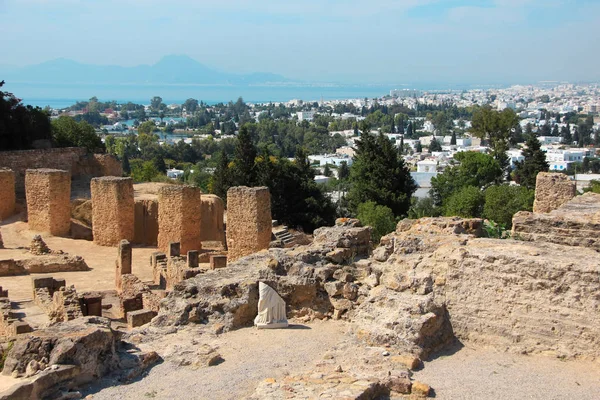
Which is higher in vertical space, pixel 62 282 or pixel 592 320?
pixel 592 320

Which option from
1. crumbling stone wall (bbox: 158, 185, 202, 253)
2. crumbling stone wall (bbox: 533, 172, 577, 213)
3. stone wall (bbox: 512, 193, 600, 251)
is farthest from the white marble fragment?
crumbling stone wall (bbox: 158, 185, 202, 253)

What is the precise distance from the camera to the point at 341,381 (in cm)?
755

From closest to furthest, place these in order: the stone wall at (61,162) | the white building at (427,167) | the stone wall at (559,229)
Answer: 1. the stone wall at (559,229)
2. the stone wall at (61,162)
3. the white building at (427,167)

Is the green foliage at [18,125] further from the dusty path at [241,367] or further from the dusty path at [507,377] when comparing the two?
the dusty path at [507,377]

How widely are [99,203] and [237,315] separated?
1333 cm

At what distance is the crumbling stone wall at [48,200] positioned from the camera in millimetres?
22438

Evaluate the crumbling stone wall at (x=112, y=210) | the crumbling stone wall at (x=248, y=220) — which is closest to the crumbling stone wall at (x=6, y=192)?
the crumbling stone wall at (x=112, y=210)

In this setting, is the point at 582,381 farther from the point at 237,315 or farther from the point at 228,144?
the point at 228,144

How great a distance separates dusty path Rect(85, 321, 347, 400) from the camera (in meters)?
7.71

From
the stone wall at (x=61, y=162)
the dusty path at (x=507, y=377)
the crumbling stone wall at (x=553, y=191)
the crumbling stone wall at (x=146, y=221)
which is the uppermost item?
the crumbling stone wall at (x=553, y=191)

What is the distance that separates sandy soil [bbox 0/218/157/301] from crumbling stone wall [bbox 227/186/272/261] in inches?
106

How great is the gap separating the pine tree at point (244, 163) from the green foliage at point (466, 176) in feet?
33.7

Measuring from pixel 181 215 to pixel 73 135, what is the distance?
60.5ft

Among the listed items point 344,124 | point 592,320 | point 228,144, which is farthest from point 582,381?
point 344,124
